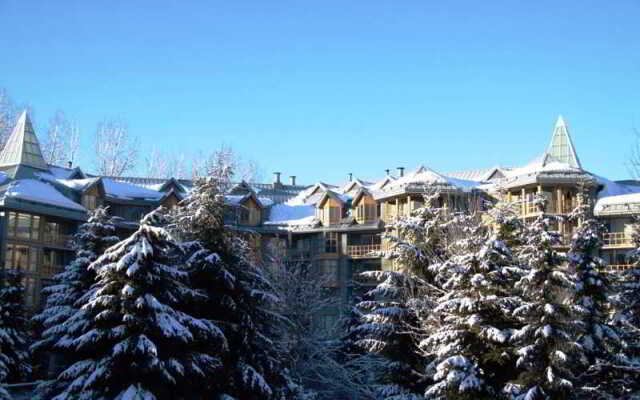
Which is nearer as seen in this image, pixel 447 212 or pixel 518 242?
pixel 518 242

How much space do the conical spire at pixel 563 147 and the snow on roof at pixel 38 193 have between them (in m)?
29.5

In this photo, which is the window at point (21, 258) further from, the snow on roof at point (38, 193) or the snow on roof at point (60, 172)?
the snow on roof at point (60, 172)

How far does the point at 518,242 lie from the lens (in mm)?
27156

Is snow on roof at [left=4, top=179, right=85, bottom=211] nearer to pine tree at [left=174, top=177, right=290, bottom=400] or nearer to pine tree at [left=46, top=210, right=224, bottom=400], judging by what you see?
pine tree at [left=174, top=177, right=290, bottom=400]

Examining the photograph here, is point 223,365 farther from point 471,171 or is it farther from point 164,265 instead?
point 471,171

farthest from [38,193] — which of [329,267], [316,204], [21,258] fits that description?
[329,267]

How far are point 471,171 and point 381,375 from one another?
30847 millimetres

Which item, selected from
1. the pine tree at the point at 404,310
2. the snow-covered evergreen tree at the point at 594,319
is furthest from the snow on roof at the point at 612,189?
the pine tree at the point at 404,310

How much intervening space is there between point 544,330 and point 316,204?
1209 inches

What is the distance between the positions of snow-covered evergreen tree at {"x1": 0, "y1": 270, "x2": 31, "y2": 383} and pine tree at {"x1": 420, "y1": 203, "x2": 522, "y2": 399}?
18.4 m

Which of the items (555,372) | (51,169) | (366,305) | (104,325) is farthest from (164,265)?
(51,169)

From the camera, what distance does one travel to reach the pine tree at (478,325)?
24.3m

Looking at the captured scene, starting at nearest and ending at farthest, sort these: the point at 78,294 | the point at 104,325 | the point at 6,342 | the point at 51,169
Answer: the point at 104,325 → the point at 78,294 → the point at 6,342 → the point at 51,169

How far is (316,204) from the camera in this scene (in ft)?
174
